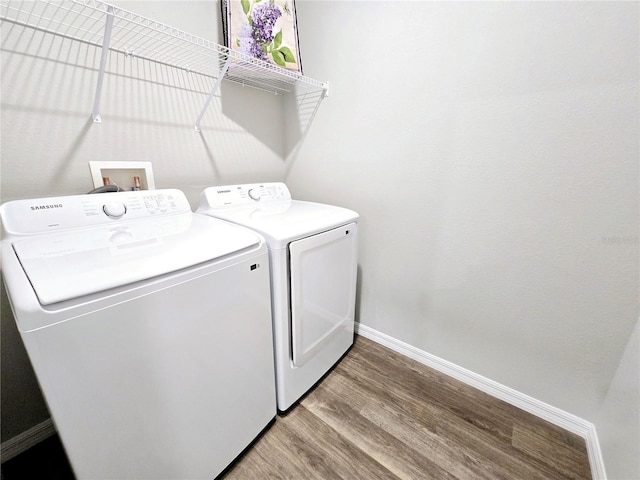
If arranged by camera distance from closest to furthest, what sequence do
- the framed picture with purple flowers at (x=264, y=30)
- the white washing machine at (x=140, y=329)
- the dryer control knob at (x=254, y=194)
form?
the white washing machine at (x=140, y=329), the framed picture with purple flowers at (x=264, y=30), the dryer control knob at (x=254, y=194)

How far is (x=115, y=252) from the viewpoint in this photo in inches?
30.7

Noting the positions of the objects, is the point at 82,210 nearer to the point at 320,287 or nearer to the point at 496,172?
the point at 320,287

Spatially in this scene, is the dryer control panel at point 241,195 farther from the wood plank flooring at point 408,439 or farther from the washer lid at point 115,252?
the wood plank flooring at point 408,439

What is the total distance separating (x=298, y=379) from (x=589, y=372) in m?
1.27

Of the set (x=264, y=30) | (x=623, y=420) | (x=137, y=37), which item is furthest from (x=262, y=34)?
(x=623, y=420)

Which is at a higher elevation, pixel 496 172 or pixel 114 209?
pixel 496 172

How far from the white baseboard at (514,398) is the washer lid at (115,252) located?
4.09ft

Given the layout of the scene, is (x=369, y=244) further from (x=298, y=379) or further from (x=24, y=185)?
(x=24, y=185)

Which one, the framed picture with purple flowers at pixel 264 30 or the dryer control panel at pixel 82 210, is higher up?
the framed picture with purple flowers at pixel 264 30

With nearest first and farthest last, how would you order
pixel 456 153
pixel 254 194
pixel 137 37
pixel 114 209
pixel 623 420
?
pixel 623 420, pixel 114 209, pixel 137 37, pixel 456 153, pixel 254 194

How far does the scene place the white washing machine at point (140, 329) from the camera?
599 millimetres

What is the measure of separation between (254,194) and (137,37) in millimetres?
843

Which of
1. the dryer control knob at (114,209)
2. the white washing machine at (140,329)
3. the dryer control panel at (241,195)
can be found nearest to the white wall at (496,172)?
the dryer control panel at (241,195)

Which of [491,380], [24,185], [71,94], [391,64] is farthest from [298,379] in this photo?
[391,64]
